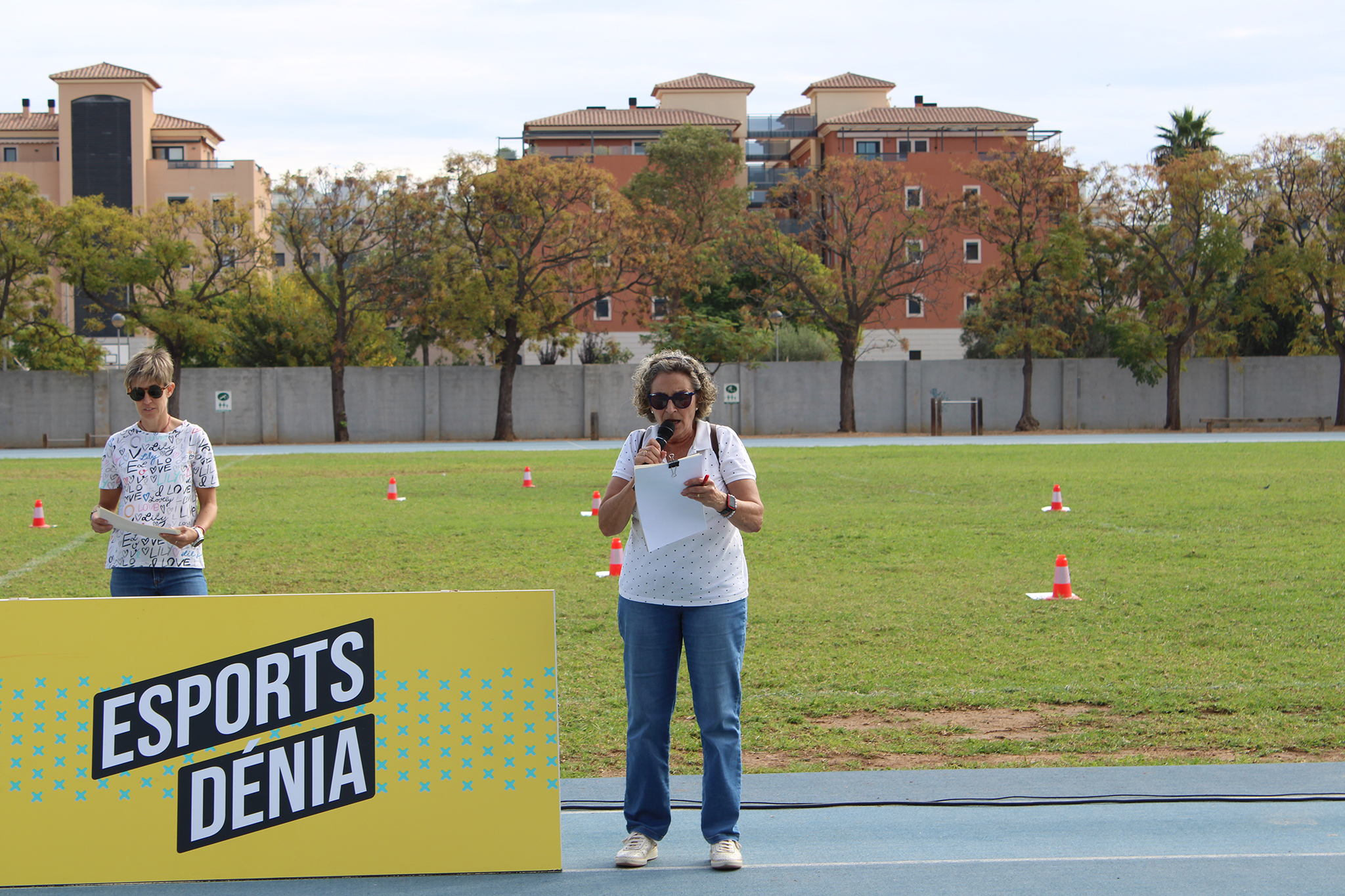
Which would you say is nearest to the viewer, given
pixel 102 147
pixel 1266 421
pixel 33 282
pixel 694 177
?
pixel 33 282

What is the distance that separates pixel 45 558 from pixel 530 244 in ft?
92.4

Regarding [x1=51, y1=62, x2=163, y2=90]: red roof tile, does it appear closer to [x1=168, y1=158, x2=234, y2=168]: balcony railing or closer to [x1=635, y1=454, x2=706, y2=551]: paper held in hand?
[x1=168, y1=158, x2=234, y2=168]: balcony railing

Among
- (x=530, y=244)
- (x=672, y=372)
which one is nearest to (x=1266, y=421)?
(x=530, y=244)

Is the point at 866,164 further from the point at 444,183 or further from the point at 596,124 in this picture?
the point at 596,124

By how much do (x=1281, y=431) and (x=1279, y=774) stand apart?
37827 millimetres

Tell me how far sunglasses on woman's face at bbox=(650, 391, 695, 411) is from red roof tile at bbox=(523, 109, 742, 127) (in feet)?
212

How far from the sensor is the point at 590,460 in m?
26.5

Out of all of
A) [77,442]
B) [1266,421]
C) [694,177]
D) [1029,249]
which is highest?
[694,177]

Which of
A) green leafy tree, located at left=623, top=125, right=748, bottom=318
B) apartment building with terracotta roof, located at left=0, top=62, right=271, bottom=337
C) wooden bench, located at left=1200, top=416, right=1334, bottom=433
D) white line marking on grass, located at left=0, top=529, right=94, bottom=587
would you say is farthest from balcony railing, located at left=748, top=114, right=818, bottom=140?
white line marking on grass, located at left=0, top=529, right=94, bottom=587

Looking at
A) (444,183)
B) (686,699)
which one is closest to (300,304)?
(444,183)

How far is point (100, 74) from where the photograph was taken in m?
65.7

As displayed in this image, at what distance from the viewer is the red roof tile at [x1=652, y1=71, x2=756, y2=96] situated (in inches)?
2835

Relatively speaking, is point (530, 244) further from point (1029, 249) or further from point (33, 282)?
point (1029, 249)

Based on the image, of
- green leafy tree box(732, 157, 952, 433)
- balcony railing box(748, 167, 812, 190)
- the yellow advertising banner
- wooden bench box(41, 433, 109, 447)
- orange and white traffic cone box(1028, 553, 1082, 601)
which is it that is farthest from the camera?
balcony railing box(748, 167, 812, 190)
